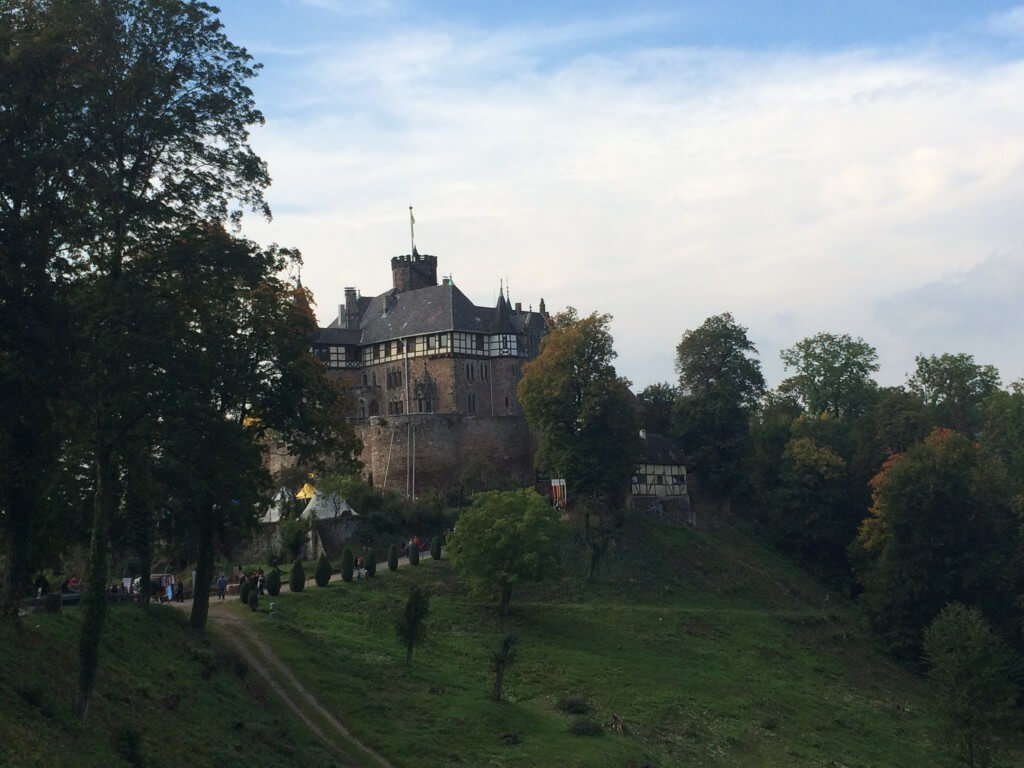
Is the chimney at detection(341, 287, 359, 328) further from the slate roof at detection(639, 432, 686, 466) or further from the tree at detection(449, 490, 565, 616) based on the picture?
the tree at detection(449, 490, 565, 616)

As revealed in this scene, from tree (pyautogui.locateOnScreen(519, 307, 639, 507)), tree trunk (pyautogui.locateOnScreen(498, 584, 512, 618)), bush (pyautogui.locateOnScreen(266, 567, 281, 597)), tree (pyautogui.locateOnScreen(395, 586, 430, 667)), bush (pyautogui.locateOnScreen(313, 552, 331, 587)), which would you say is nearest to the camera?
tree (pyautogui.locateOnScreen(395, 586, 430, 667))

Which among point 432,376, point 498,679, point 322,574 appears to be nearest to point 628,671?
point 498,679

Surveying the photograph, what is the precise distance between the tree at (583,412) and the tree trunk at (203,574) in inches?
1117

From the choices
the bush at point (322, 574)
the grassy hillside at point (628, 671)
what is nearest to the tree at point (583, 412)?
the grassy hillside at point (628, 671)

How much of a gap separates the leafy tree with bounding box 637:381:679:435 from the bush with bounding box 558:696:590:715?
44.2 m

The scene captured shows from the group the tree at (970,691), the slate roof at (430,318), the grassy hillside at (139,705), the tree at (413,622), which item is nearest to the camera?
the grassy hillside at (139,705)

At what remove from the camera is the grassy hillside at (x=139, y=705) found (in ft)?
85.5

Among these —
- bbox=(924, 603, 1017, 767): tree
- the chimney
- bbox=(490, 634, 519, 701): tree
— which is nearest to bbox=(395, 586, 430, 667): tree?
bbox=(490, 634, 519, 701): tree

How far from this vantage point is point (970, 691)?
1754 inches

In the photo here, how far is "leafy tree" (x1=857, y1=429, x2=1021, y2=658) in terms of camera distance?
63.3 m

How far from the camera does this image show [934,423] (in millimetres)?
80125

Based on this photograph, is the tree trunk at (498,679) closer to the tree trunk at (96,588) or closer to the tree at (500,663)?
the tree at (500,663)

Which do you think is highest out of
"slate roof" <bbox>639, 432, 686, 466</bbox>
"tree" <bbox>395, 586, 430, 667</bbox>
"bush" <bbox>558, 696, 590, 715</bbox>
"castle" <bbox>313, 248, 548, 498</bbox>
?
"castle" <bbox>313, 248, 548, 498</bbox>

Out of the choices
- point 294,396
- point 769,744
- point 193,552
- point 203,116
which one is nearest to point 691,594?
Result: point 769,744
